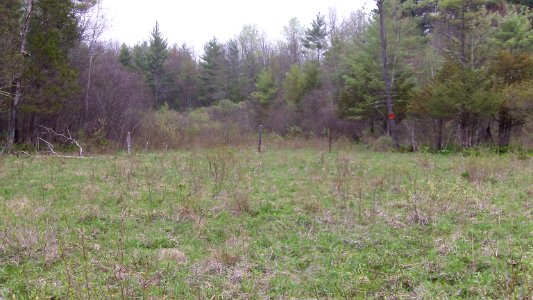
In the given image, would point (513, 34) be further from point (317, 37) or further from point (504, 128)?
point (317, 37)

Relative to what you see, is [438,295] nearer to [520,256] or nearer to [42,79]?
[520,256]

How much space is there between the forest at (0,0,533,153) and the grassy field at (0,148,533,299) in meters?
10.1

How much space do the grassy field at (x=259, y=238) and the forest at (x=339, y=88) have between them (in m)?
10.1

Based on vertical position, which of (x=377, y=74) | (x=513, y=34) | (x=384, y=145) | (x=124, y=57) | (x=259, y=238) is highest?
(x=124, y=57)

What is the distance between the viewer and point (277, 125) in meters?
35.0

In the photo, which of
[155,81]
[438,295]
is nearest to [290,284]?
[438,295]

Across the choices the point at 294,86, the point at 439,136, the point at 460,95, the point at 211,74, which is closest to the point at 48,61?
the point at 460,95

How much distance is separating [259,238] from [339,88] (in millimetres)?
29214

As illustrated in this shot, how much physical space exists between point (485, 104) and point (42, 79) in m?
19.7

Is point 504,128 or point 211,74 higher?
point 211,74

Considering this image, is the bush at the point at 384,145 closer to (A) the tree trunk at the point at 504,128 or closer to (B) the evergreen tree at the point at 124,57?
(A) the tree trunk at the point at 504,128

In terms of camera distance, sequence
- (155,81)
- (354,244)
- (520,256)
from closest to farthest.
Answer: (520,256) → (354,244) → (155,81)

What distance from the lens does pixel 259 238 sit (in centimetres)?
627

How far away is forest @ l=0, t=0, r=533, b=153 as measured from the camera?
20.2 meters
